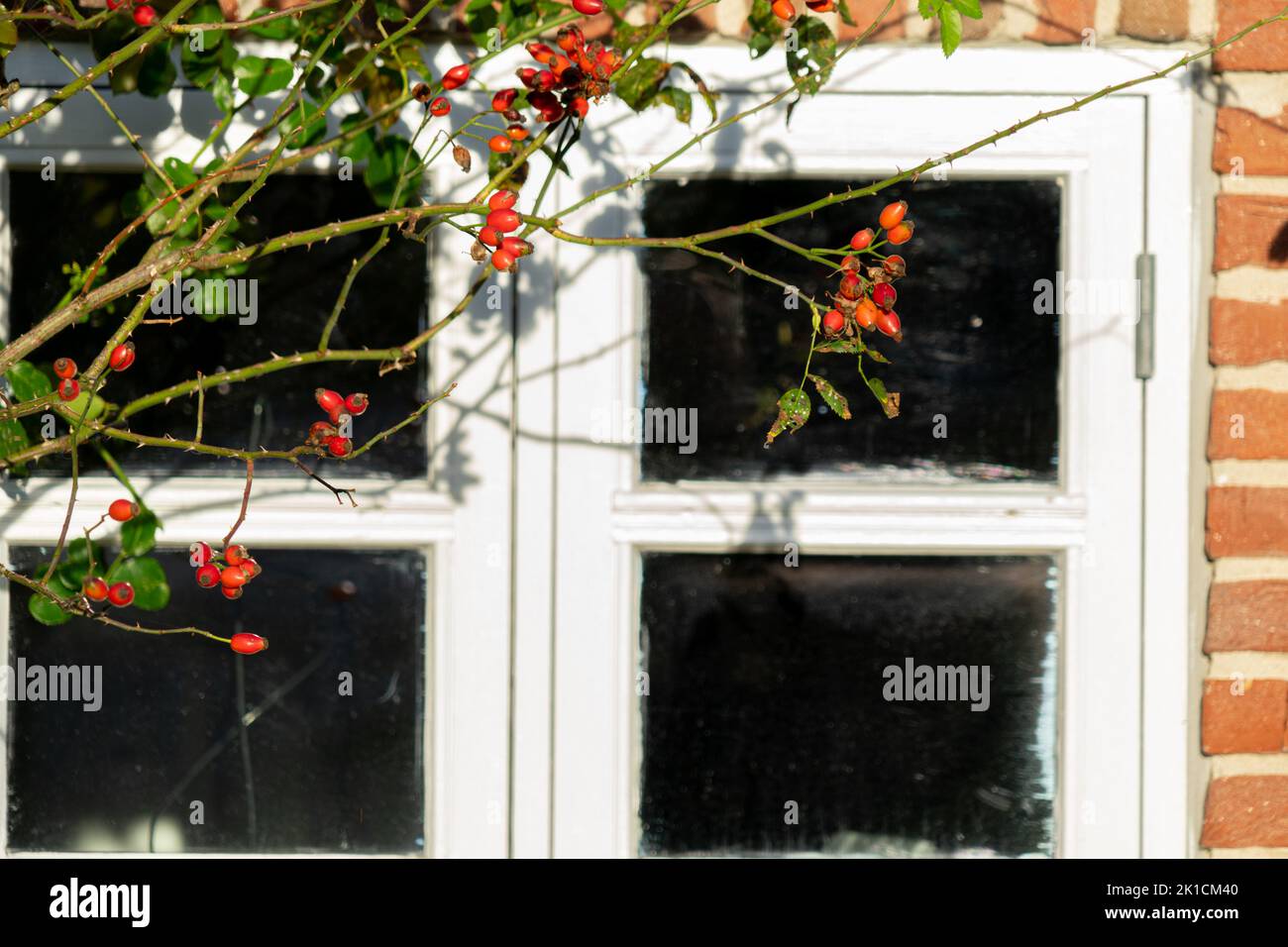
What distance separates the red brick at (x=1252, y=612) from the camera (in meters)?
1.75

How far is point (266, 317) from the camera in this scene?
5.82 feet

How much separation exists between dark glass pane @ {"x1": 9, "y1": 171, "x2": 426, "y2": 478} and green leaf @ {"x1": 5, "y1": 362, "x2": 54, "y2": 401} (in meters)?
0.22

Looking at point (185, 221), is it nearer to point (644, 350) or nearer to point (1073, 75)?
point (644, 350)

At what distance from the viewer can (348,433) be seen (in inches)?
68.6

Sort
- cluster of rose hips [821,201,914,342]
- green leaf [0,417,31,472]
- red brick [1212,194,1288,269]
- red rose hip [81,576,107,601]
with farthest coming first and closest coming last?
red brick [1212,194,1288,269], green leaf [0,417,31,472], red rose hip [81,576,107,601], cluster of rose hips [821,201,914,342]

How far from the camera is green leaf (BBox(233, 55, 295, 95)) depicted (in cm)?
158

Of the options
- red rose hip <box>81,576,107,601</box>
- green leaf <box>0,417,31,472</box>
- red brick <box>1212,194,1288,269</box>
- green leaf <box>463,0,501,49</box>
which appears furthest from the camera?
red brick <box>1212,194,1288,269</box>

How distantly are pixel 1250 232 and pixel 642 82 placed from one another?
88 centimetres

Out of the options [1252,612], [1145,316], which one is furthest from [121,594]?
[1252,612]

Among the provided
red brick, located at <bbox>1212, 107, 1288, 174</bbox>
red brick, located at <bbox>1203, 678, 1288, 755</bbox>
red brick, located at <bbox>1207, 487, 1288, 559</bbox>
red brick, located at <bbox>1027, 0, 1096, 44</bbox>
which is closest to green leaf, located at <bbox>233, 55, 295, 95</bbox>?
red brick, located at <bbox>1027, 0, 1096, 44</bbox>

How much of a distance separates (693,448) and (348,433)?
19.0 inches

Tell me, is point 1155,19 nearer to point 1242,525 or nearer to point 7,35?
point 1242,525

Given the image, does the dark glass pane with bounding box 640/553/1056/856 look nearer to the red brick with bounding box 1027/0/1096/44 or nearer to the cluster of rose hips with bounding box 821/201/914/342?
the cluster of rose hips with bounding box 821/201/914/342

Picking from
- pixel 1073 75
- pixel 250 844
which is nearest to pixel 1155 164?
pixel 1073 75
